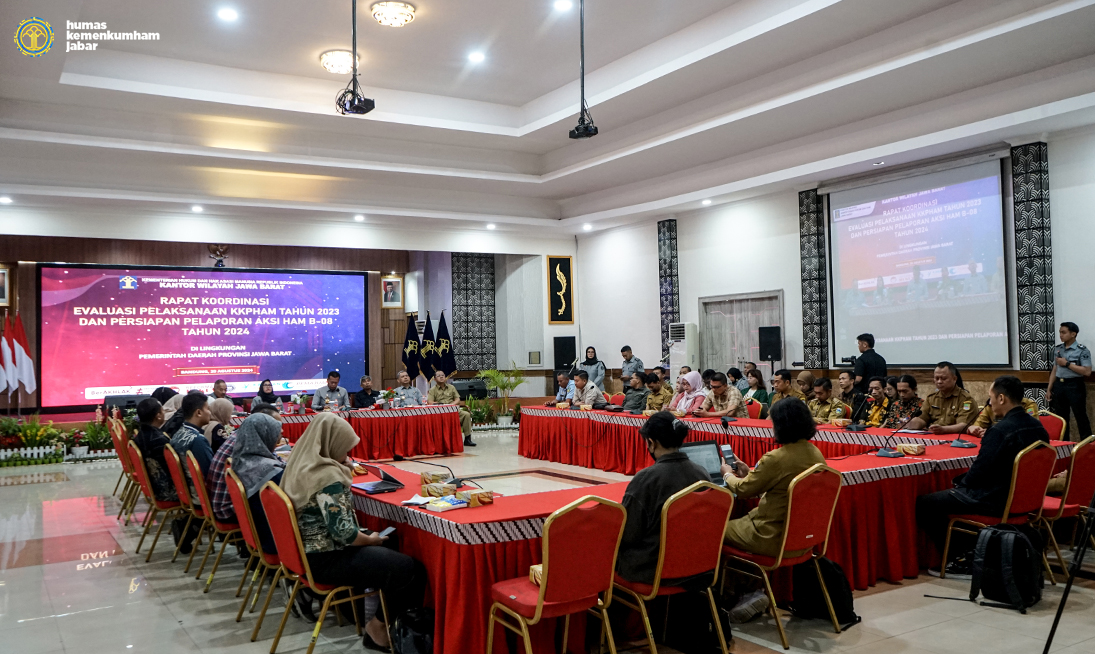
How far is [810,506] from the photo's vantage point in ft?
11.3

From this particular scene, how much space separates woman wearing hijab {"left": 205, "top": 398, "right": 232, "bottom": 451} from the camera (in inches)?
211

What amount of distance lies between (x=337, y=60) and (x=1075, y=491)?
8.57 m

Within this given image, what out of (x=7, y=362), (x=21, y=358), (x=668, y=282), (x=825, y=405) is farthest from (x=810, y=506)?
(x=21, y=358)

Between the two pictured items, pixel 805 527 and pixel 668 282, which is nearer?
pixel 805 527

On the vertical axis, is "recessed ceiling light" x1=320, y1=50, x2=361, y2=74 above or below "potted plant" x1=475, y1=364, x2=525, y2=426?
above

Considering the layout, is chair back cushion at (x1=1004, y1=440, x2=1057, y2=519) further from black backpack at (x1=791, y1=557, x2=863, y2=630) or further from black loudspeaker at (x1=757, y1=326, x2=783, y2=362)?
black loudspeaker at (x1=757, y1=326, x2=783, y2=362)

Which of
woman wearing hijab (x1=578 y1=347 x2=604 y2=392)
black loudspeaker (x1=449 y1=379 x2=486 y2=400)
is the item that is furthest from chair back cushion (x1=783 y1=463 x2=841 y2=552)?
black loudspeaker (x1=449 y1=379 x2=486 y2=400)

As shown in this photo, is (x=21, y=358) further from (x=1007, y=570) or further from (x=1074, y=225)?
(x=1074, y=225)

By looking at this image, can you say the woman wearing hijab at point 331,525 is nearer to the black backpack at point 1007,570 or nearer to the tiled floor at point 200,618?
the tiled floor at point 200,618

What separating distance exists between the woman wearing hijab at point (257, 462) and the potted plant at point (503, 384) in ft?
33.2

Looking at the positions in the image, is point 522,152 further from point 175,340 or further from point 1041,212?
point 1041,212

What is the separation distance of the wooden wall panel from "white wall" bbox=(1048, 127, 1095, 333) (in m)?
11.3

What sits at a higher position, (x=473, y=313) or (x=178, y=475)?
(x=473, y=313)

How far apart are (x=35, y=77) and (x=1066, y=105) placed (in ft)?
35.7
